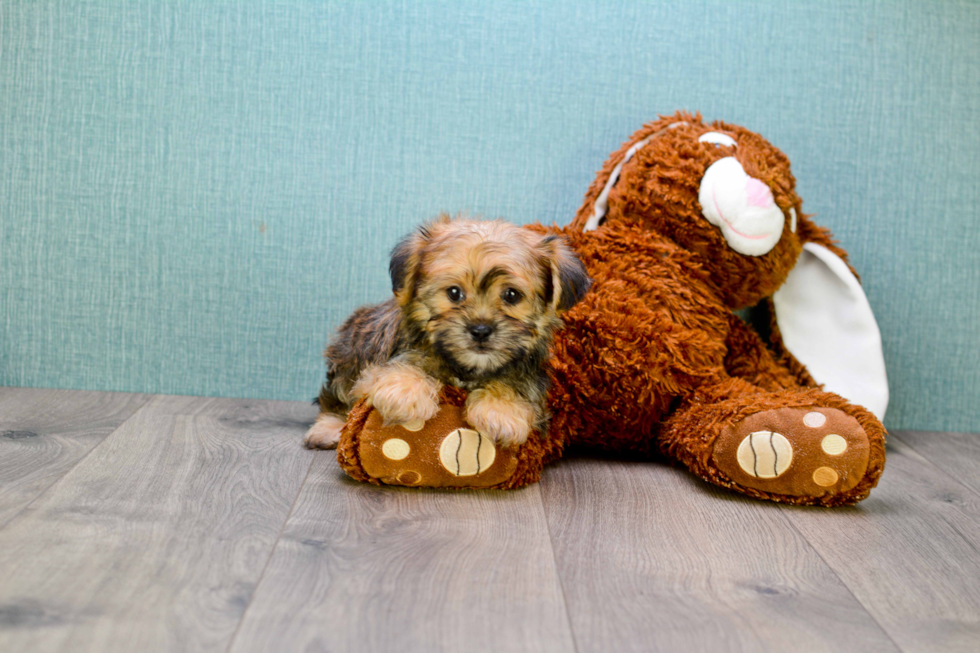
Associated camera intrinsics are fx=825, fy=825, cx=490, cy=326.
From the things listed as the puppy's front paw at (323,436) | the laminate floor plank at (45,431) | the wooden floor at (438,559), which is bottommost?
the laminate floor plank at (45,431)

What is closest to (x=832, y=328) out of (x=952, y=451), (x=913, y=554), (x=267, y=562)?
(x=952, y=451)

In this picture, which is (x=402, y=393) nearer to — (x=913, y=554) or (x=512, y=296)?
(x=512, y=296)

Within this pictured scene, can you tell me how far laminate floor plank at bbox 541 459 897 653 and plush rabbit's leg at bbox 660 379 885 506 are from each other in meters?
0.06

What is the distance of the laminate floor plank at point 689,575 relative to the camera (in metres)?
1.36

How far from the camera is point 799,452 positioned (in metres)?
1.98

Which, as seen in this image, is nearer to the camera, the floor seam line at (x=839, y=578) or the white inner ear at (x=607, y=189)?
the floor seam line at (x=839, y=578)

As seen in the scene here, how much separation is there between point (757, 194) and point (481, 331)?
107 cm

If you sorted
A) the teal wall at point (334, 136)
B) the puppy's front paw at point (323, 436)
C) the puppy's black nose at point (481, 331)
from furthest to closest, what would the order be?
the teal wall at point (334, 136)
the puppy's front paw at point (323, 436)
the puppy's black nose at point (481, 331)

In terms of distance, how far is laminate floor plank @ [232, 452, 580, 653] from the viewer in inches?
50.9

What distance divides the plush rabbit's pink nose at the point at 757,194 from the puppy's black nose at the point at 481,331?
103 centimetres

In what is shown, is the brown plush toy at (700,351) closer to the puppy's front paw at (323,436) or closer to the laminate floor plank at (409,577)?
the laminate floor plank at (409,577)

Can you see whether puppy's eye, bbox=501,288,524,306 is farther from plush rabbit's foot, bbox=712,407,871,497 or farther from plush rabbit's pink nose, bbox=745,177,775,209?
plush rabbit's pink nose, bbox=745,177,775,209

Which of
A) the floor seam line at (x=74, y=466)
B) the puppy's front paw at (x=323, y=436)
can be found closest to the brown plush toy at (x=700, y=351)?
the puppy's front paw at (x=323, y=436)

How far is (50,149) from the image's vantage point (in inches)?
108
